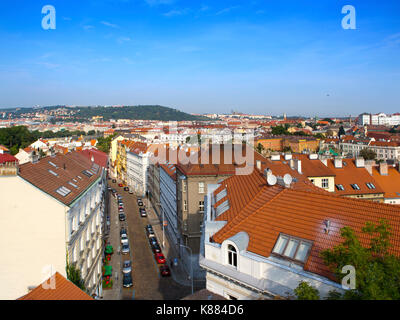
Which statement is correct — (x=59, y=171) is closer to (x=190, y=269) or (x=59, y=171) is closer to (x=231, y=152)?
(x=190, y=269)

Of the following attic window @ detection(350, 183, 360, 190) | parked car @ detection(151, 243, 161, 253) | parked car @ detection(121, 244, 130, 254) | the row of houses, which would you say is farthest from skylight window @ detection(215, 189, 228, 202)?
the row of houses

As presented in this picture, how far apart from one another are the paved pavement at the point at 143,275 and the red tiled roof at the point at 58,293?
1501 cm

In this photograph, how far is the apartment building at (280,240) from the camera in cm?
1263

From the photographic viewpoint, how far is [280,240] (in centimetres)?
1400

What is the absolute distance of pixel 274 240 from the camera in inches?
556

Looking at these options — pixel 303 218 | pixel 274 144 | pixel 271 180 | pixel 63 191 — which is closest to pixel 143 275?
pixel 63 191

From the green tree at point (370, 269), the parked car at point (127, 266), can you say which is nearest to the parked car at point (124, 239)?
the parked car at point (127, 266)

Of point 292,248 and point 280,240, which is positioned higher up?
point 280,240

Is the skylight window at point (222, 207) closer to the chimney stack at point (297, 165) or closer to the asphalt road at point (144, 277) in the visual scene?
the asphalt road at point (144, 277)

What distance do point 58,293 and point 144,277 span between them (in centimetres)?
1990

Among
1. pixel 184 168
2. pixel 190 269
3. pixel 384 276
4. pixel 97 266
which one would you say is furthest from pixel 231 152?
pixel 384 276

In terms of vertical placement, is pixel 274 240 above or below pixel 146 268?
above

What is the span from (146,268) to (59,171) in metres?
13.9

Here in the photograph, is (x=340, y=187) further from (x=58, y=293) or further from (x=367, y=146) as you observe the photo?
(x=367, y=146)
